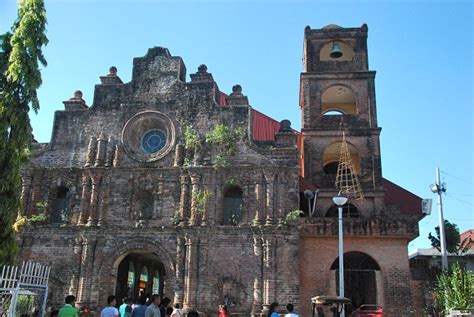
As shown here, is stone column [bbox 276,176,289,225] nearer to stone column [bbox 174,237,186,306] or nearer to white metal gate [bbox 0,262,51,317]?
stone column [bbox 174,237,186,306]

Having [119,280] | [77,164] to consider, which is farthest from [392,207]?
[77,164]

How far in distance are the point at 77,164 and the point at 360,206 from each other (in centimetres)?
1326

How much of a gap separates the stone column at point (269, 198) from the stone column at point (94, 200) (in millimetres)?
7460

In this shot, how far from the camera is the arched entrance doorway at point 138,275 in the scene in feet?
77.2

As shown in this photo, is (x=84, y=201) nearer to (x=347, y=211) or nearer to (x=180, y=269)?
(x=180, y=269)

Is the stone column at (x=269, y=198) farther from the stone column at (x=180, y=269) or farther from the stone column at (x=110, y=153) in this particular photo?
the stone column at (x=110, y=153)

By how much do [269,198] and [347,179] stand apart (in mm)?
4748

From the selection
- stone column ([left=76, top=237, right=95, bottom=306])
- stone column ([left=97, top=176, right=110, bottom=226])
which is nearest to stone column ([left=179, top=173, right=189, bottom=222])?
stone column ([left=97, top=176, right=110, bottom=226])

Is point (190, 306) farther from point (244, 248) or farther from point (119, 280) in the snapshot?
point (119, 280)

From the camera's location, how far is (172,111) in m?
22.9

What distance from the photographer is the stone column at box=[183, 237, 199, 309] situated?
64.4ft

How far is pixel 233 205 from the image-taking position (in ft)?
71.0

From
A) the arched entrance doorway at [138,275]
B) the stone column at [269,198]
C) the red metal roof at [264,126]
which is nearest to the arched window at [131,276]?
the arched entrance doorway at [138,275]

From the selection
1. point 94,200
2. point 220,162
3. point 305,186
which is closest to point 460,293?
point 305,186
